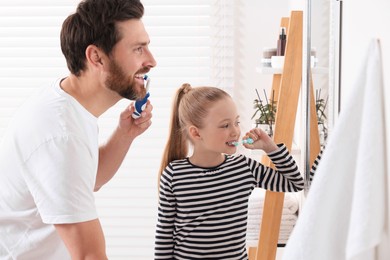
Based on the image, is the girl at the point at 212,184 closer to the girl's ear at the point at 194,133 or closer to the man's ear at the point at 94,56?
the girl's ear at the point at 194,133

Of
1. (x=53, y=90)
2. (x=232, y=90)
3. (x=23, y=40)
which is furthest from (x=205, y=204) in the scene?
(x=23, y=40)

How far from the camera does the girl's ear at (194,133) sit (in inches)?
68.7

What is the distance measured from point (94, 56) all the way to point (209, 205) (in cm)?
52

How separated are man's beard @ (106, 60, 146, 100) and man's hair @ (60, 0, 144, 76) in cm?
5

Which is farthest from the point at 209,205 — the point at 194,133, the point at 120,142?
the point at 120,142

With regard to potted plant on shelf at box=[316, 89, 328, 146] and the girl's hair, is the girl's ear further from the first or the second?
potted plant on shelf at box=[316, 89, 328, 146]

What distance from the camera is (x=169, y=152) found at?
72.9 inches

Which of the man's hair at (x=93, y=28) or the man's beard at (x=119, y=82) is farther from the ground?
the man's hair at (x=93, y=28)

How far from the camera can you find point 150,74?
119 inches

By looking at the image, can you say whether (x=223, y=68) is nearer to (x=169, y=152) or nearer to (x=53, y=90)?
(x=169, y=152)

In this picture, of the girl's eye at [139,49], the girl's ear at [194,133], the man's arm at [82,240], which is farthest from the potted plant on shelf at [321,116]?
the man's arm at [82,240]

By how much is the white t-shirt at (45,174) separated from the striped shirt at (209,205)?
0.33 meters

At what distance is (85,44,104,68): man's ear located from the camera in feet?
4.96

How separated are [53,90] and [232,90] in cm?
161
